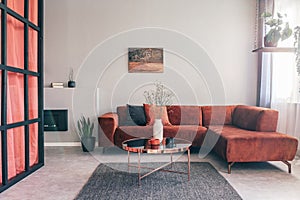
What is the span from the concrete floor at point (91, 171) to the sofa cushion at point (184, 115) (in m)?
0.67

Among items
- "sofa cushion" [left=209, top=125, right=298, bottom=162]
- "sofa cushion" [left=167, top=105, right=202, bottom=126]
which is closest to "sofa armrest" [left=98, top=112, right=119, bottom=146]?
"sofa cushion" [left=167, top=105, right=202, bottom=126]

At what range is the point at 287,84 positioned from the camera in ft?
14.7

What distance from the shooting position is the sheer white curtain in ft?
14.0

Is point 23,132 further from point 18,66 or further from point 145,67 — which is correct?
point 145,67

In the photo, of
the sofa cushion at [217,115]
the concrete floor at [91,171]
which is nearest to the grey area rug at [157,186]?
the concrete floor at [91,171]

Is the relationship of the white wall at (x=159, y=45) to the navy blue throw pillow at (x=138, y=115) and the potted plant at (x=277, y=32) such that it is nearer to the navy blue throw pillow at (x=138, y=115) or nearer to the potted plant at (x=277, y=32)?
the navy blue throw pillow at (x=138, y=115)

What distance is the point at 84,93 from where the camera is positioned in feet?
16.5

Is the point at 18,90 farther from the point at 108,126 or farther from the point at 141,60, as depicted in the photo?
the point at 141,60

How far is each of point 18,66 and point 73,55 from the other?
84.5 inches

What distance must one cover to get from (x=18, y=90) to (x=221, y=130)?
2.68 metres

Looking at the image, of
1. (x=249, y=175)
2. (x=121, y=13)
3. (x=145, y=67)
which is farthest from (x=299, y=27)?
(x=121, y=13)

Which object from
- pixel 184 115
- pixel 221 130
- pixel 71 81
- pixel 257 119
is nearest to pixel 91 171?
pixel 221 130

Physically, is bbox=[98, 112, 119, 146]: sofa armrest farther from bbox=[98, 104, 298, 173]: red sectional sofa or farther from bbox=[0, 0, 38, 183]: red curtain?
bbox=[0, 0, 38, 183]: red curtain

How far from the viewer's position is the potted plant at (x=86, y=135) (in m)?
4.66
